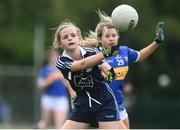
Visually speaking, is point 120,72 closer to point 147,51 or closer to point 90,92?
point 147,51

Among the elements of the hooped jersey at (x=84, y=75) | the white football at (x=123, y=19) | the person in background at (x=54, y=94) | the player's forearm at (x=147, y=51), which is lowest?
the hooped jersey at (x=84, y=75)

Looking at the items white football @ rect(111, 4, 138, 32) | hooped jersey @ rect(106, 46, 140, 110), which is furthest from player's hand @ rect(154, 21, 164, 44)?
hooped jersey @ rect(106, 46, 140, 110)

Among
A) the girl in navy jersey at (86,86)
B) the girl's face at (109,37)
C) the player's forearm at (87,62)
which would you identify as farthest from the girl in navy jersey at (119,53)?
the player's forearm at (87,62)

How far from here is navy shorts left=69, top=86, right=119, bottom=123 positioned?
28.9 ft

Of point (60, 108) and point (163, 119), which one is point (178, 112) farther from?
point (60, 108)

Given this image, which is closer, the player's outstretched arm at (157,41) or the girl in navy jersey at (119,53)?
the player's outstretched arm at (157,41)

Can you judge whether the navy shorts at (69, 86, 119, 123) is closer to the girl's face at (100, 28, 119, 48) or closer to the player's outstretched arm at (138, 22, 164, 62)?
the girl's face at (100, 28, 119, 48)

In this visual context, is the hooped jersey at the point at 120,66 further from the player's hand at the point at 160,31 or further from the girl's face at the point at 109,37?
the player's hand at the point at 160,31

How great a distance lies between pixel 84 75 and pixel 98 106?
0.40 meters

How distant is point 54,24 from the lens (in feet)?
108

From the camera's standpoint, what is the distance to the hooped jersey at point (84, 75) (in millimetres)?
8773

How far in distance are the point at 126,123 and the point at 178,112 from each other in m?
15.7

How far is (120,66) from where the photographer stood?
9.73 metres

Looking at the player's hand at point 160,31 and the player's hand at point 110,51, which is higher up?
the player's hand at point 160,31
